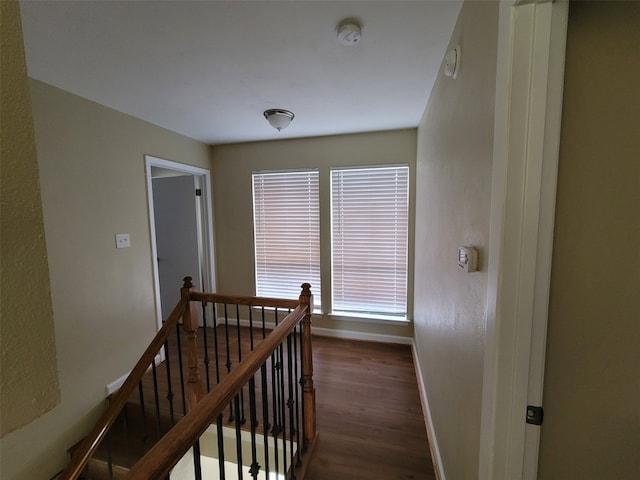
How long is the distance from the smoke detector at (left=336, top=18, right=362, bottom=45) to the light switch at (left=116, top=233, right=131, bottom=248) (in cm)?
232

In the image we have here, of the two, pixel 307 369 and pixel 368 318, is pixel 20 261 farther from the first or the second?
pixel 368 318

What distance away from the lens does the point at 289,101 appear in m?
2.14

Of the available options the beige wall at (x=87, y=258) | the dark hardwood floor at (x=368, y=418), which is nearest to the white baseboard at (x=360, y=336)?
the dark hardwood floor at (x=368, y=418)

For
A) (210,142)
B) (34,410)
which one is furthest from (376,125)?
(34,410)

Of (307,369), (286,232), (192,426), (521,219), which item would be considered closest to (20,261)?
(192,426)

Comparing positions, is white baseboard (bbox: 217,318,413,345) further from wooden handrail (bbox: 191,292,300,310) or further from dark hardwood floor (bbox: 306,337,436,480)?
wooden handrail (bbox: 191,292,300,310)

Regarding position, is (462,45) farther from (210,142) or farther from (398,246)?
(210,142)

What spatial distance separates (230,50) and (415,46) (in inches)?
40.4

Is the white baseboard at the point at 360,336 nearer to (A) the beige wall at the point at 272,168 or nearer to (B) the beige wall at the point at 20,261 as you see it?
(A) the beige wall at the point at 272,168

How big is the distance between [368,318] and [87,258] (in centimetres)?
272

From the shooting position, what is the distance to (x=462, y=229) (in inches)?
45.8

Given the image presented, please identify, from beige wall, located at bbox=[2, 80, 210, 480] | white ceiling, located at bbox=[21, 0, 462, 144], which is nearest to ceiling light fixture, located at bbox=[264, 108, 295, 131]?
white ceiling, located at bbox=[21, 0, 462, 144]

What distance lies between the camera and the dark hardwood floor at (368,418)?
1625 mm

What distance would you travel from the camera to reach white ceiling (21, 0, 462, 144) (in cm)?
122
